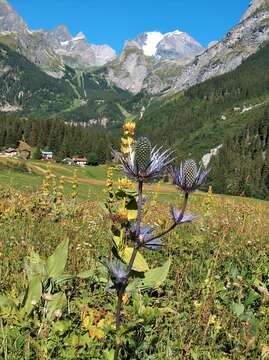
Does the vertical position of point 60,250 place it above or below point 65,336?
above

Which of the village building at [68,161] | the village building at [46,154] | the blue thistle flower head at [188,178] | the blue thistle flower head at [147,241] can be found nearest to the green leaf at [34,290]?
the blue thistle flower head at [147,241]

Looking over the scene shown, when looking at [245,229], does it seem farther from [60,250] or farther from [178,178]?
[178,178]

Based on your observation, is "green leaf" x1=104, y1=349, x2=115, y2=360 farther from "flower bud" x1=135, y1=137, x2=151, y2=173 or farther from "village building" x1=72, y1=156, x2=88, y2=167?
"village building" x1=72, y1=156, x2=88, y2=167

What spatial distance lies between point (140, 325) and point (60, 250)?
1116mm

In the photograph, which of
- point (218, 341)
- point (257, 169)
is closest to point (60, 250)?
point (218, 341)

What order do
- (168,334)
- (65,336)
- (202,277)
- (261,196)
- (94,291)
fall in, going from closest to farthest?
(65,336), (168,334), (94,291), (202,277), (261,196)

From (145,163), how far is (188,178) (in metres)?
0.29

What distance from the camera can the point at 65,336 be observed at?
13.0 feet

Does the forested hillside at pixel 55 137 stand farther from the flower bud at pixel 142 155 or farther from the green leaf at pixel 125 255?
the flower bud at pixel 142 155

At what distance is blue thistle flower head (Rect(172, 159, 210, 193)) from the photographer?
2.99 meters

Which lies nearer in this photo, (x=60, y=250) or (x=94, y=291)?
(x=60, y=250)

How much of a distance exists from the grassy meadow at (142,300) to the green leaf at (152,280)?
4.8 inches

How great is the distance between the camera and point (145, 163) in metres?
2.95

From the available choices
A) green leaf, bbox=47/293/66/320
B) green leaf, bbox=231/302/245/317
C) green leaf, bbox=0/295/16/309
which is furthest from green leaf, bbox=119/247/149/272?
green leaf, bbox=231/302/245/317
